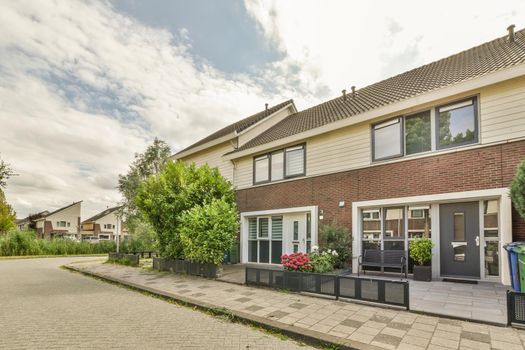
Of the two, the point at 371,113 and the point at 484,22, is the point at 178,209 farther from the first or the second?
the point at 484,22

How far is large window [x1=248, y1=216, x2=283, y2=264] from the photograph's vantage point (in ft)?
42.7

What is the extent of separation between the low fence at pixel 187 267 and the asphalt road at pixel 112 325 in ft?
8.08

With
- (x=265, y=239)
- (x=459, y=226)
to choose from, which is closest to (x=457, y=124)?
(x=459, y=226)

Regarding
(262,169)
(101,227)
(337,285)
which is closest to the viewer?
(337,285)

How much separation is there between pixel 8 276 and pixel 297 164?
12.2 m

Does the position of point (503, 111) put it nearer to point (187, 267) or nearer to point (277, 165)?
point (277, 165)

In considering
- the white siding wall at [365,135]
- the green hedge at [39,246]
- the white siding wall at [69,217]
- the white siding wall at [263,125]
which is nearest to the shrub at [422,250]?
the white siding wall at [365,135]

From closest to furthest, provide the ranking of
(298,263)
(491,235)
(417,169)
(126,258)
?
(491,235)
(298,263)
(417,169)
(126,258)

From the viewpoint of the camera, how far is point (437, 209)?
890 centimetres

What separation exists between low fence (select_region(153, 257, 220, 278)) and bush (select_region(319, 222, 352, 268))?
12.3ft

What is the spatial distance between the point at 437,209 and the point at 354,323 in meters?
5.11

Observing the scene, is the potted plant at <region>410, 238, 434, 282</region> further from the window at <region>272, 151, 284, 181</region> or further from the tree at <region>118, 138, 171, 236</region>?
the tree at <region>118, 138, 171, 236</region>

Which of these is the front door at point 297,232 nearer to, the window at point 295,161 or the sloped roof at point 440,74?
the window at point 295,161

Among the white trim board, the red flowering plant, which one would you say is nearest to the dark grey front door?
the white trim board
